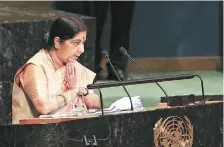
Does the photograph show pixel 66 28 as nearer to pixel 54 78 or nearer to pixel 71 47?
pixel 71 47

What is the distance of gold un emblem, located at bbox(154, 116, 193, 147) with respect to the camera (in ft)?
14.9

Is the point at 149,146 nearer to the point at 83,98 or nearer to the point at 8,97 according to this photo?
the point at 83,98

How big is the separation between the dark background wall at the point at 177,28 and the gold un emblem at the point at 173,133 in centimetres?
459

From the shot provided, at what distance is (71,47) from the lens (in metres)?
5.08

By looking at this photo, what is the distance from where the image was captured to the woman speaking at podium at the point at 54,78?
16.3ft

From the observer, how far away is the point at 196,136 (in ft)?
15.3

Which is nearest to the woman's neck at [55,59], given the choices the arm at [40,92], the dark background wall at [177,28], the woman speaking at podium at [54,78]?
the woman speaking at podium at [54,78]

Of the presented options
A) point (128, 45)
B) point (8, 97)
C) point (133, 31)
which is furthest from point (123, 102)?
point (133, 31)

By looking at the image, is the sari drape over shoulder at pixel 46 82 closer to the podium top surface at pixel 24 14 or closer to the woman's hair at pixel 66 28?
the woman's hair at pixel 66 28

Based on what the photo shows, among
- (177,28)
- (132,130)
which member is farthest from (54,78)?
(177,28)

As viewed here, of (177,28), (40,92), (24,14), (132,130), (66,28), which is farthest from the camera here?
(177,28)

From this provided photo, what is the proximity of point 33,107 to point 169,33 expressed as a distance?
14.0 feet

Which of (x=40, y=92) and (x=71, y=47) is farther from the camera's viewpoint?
(x=71, y=47)

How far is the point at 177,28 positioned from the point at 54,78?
426 cm
